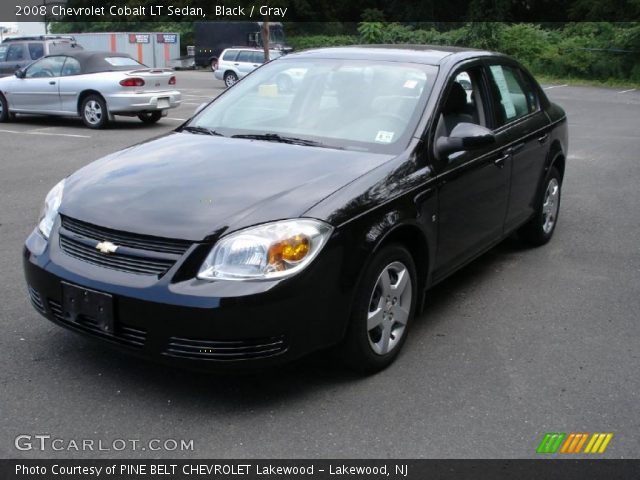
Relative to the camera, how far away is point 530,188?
6008 mm

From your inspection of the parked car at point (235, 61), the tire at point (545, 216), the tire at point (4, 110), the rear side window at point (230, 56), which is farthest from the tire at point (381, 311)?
the rear side window at point (230, 56)

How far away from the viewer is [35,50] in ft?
70.7

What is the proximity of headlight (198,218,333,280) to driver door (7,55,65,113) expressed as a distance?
12.9 m

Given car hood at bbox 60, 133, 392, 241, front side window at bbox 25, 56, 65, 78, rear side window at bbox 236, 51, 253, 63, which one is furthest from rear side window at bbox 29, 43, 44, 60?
car hood at bbox 60, 133, 392, 241

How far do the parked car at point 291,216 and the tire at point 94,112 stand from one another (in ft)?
32.9

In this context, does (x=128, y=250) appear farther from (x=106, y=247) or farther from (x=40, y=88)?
(x=40, y=88)

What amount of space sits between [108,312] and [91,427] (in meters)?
0.52

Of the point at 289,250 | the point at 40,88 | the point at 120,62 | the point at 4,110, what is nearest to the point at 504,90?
the point at 289,250

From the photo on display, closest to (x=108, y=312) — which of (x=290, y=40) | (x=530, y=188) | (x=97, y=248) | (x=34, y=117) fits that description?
(x=97, y=248)

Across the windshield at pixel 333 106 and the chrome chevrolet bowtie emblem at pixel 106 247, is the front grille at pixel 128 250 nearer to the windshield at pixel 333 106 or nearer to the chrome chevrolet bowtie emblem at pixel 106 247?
the chrome chevrolet bowtie emblem at pixel 106 247

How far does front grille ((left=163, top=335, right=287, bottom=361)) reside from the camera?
11.2ft

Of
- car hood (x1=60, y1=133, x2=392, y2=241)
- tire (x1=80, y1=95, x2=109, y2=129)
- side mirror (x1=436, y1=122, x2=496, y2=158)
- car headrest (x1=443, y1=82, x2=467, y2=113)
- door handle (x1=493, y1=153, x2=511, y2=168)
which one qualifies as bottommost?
tire (x1=80, y1=95, x2=109, y2=129)

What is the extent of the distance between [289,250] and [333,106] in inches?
61.1
